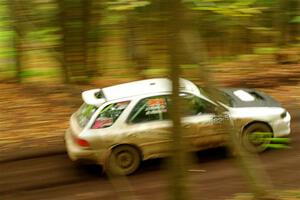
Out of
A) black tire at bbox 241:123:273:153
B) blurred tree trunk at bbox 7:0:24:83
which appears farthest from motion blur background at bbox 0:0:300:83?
black tire at bbox 241:123:273:153

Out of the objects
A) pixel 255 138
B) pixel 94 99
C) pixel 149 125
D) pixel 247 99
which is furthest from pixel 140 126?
pixel 247 99

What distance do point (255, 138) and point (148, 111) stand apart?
6.81 feet

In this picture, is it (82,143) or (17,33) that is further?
(17,33)

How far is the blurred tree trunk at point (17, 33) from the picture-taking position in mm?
13469

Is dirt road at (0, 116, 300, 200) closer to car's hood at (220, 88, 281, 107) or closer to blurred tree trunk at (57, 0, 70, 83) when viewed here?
car's hood at (220, 88, 281, 107)

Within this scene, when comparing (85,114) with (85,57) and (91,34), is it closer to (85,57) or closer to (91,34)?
(91,34)

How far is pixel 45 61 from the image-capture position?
14914 millimetres

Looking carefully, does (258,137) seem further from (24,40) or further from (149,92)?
(24,40)

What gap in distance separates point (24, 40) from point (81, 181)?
6.35m

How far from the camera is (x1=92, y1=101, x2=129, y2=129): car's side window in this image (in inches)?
356

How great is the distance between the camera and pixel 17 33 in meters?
13.9

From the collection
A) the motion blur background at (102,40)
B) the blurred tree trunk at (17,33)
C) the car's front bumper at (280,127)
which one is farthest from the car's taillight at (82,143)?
the blurred tree trunk at (17,33)

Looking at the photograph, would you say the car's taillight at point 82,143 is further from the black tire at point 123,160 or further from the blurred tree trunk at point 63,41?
the blurred tree trunk at point 63,41

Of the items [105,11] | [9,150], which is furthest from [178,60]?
[105,11]
